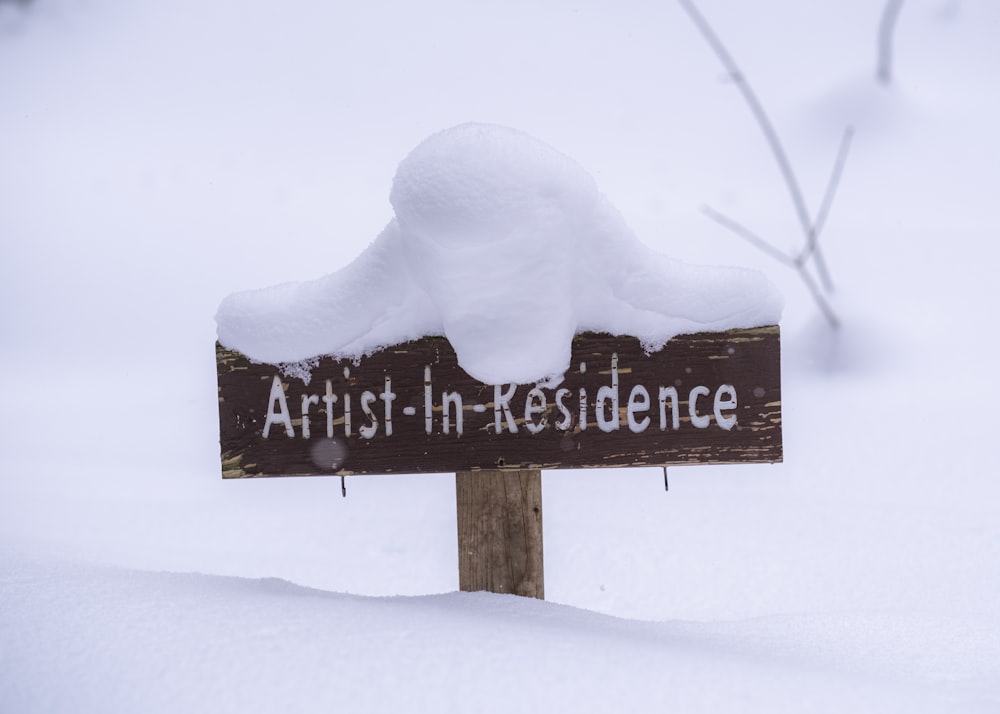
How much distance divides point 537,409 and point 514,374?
0.09 meters

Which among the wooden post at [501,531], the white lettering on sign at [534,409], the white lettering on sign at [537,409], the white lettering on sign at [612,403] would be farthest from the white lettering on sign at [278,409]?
the white lettering on sign at [612,403]

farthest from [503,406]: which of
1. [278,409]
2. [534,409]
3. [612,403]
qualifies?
[278,409]

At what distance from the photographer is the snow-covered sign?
4.49 ft

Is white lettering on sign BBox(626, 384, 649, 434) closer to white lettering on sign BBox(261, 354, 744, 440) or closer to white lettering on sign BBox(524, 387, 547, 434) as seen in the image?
white lettering on sign BBox(261, 354, 744, 440)

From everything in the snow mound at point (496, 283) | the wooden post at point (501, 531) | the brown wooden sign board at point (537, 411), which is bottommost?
the wooden post at point (501, 531)

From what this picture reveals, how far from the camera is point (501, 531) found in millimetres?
1508

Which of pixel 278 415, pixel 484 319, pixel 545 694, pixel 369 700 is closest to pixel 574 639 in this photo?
pixel 545 694

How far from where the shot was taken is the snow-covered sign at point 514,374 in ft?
4.49

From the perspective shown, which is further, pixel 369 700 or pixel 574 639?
pixel 574 639

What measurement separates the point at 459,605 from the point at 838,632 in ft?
2.79

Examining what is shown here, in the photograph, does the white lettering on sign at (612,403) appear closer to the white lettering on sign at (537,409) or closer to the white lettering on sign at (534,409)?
the white lettering on sign at (537,409)

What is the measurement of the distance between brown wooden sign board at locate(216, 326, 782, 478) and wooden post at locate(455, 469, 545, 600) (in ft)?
0.36

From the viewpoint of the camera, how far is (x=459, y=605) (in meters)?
1.39

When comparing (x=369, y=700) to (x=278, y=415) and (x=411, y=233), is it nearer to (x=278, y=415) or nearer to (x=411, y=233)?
(x=278, y=415)
